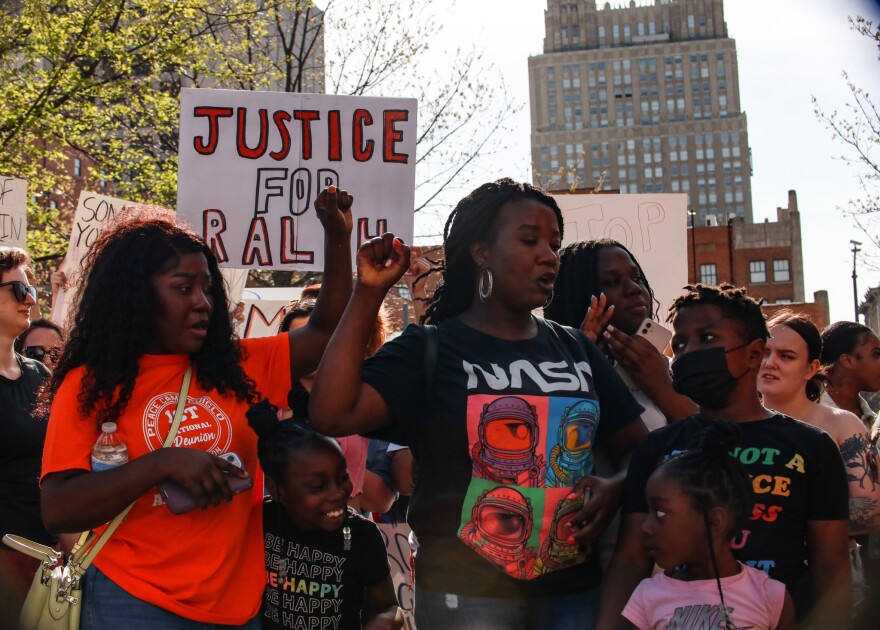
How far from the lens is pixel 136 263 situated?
8.87 feet

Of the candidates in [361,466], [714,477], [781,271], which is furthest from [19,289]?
[781,271]

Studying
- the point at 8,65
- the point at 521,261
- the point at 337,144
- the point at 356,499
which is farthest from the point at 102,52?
the point at 521,261

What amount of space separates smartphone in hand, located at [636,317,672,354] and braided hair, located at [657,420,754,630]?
2.24ft

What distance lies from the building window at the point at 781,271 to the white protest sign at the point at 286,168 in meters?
76.5

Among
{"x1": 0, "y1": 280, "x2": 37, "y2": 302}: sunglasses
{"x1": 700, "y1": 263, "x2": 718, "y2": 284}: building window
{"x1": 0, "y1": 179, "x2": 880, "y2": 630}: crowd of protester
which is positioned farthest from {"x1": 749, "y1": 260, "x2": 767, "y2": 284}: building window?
{"x1": 0, "y1": 179, "x2": 880, "y2": 630}: crowd of protester

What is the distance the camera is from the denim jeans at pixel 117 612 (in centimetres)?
242

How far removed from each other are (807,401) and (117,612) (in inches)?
118

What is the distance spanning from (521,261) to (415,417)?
0.52 m

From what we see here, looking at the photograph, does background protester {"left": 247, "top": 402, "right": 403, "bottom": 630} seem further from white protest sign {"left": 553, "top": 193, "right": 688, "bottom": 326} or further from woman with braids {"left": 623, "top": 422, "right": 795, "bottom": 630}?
white protest sign {"left": 553, "top": 193, "right": 688, "bottom": 326}

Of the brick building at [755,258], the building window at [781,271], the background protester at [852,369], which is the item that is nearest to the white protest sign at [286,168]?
the background protester at [852,369]

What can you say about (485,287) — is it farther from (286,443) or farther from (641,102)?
(641,102)

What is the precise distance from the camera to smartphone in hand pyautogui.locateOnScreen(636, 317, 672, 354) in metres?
3.21

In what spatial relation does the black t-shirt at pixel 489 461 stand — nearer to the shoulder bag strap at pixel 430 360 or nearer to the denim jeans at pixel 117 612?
the shoulder bag strap at pixel 430 360

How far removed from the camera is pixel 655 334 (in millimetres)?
3234
